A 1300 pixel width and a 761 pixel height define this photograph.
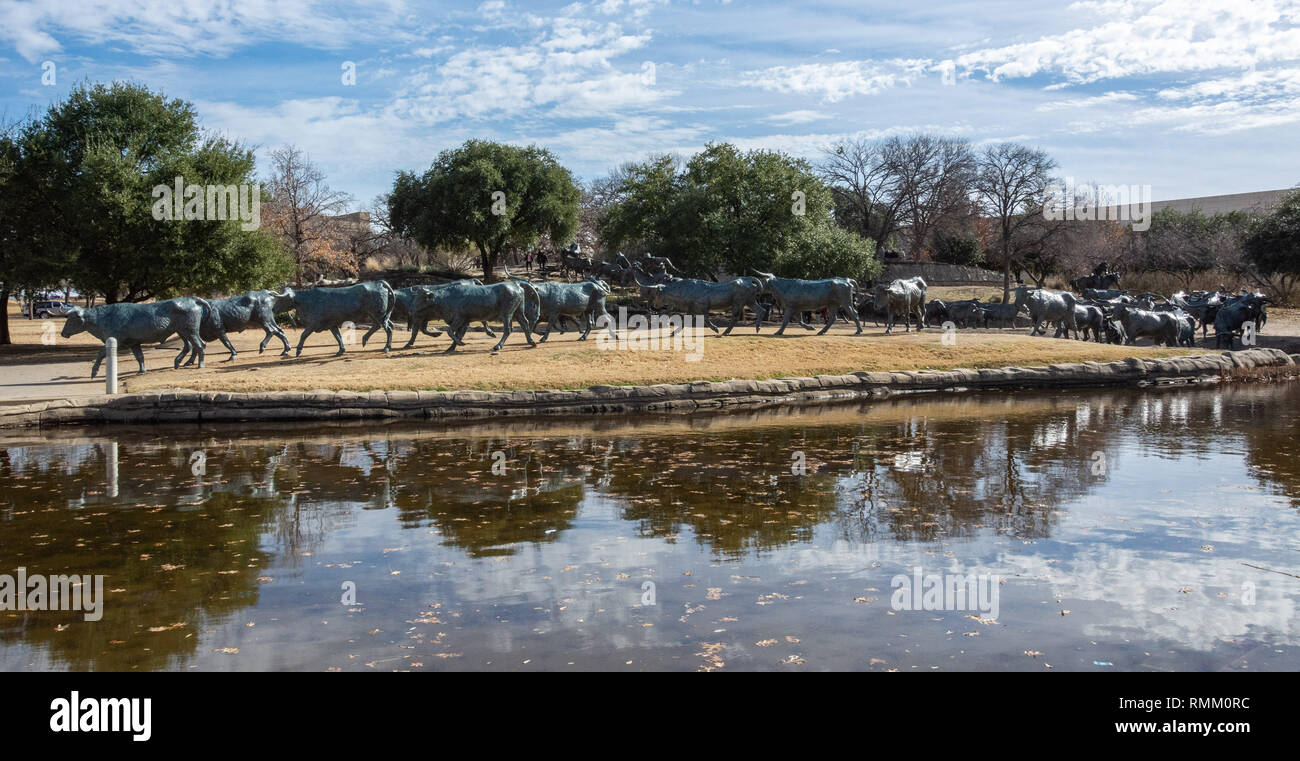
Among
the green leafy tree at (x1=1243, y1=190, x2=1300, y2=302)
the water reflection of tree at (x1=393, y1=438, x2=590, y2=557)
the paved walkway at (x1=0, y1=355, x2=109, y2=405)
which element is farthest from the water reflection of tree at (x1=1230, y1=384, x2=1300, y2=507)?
the green leafy tree at (x1=1243, y1=190, x2=1300, y2=302)

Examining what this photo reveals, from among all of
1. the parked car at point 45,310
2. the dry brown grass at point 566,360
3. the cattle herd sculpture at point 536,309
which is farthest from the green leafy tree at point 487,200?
the parked car at point 45,310

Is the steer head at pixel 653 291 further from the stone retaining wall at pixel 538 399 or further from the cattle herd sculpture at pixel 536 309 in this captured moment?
the stone retaining wall at pixel 538 399

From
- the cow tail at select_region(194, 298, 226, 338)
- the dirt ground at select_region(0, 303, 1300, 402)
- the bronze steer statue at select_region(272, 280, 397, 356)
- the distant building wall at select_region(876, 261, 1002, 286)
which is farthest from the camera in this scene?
the distant building wall at select_region(876, 261, 1002, 286)

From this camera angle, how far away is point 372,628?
20.5ft

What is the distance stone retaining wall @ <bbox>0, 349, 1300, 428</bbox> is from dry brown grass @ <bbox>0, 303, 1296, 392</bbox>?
514 mm

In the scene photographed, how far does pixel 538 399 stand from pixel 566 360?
10.1ft

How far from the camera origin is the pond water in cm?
589

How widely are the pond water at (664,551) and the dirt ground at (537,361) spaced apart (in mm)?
4463

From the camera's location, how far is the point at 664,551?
26.7 ft

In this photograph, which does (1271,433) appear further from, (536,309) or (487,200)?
(487,200)

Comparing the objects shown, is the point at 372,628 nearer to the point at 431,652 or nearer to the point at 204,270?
the point at 431,652

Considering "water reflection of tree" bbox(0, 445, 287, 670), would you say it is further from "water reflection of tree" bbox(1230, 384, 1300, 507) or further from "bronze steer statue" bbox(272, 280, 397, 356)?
"water reflection of tree" bbox(1230, 384, 1300, 507)
